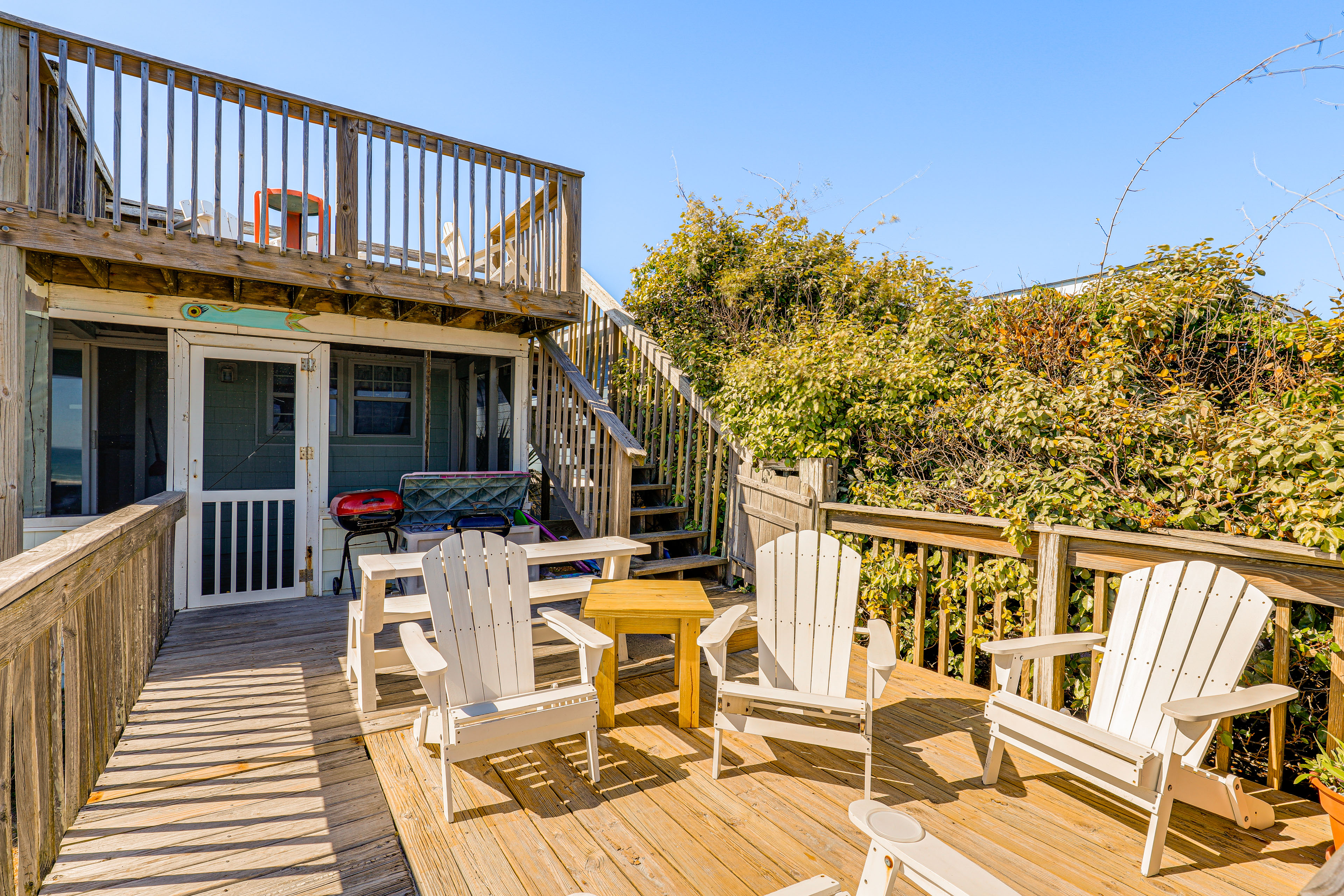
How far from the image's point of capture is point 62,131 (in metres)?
3.67

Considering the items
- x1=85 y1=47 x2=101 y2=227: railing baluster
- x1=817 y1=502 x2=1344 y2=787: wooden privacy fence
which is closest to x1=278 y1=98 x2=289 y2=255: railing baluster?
x1=85 y1=47 x2=101 y2=227: railing baluster

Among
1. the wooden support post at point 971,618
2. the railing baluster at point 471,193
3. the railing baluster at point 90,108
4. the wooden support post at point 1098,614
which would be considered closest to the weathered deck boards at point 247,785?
the wooden support post at point 971,618

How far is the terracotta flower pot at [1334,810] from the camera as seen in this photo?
197 cm

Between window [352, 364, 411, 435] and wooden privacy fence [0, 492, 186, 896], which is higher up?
window [352, 364, 411, 435]

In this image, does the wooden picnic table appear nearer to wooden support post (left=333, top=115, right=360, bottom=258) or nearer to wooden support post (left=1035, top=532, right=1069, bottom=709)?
wooden support post (left=1035, top=532, right=1069, bottom=709)

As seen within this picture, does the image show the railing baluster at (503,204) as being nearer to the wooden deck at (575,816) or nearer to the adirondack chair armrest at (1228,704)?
the wooden deck at (575,816)

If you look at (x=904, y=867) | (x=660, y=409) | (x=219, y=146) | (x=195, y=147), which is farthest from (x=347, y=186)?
(x=904, y=867)

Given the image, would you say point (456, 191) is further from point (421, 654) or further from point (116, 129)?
point (421, 654)

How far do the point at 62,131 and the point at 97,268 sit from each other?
2.67 ft

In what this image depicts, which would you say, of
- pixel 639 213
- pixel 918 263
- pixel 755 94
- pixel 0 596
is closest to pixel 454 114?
pixel 639 213

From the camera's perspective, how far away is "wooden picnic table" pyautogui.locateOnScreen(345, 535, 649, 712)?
3.11 m

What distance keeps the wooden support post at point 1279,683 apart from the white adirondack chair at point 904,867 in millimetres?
1961

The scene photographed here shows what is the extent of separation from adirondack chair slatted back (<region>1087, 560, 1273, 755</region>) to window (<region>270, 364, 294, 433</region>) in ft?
18.7

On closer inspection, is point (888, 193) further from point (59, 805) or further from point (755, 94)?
point (59, 805)
